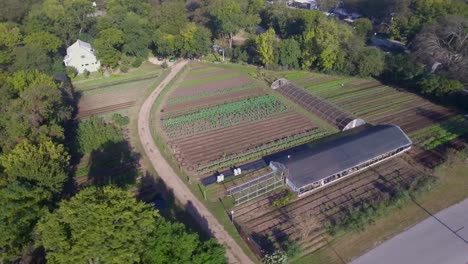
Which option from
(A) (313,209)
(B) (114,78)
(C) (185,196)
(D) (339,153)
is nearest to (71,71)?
(B) (114,78)

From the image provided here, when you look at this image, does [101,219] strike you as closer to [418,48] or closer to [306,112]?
[306,112]

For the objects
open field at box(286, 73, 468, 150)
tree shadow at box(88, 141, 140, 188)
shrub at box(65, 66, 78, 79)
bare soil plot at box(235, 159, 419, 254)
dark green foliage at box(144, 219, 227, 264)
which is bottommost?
bare soil plot at box(235, 159, 419, 254)

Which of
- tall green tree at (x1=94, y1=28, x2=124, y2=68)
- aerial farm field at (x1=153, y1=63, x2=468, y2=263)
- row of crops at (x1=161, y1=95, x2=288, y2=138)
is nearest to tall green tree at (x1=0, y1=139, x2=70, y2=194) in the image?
aerial farm field at (x1=153, y1=63, x2=468, y2=263)

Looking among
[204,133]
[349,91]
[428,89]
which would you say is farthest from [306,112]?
[428,89]

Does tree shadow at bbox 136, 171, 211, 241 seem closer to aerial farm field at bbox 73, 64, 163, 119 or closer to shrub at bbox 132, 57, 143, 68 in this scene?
aerial farm field at bbox 73, 64, 163, 119

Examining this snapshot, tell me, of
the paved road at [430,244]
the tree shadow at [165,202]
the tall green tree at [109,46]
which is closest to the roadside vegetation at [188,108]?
the tall green tree at [109,46]

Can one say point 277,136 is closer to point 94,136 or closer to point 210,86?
point 210,86

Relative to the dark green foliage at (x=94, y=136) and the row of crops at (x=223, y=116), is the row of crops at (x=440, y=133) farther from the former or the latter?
the dark green foliage at (x=94, y=136)
